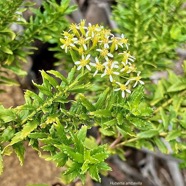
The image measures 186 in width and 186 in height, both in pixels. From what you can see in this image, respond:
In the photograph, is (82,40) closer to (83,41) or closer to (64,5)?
(83,41)

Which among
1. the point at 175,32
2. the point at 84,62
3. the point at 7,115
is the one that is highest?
the point at 84,62

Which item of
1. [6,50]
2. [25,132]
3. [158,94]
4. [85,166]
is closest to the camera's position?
[85,166]

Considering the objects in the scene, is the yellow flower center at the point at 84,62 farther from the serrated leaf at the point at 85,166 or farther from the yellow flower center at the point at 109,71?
the serrated leaf at the point at 85,166

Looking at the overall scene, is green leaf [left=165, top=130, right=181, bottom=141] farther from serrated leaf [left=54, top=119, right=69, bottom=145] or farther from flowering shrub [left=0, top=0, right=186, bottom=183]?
serrated leaf [left=54, top=119, right=69, bottom=145]

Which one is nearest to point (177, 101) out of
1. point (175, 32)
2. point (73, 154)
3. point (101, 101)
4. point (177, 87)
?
point (177, 87)

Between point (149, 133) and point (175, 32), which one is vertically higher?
point (175, 32)

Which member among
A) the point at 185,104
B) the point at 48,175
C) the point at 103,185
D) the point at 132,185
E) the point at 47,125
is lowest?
the point at 132,185

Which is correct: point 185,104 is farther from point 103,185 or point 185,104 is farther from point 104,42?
point 103,185

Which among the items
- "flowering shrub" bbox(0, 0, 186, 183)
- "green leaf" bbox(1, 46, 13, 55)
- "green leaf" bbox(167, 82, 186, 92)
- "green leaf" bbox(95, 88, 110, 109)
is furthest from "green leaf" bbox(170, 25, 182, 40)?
"green leaf" bbox(1, 46, 13, 55)

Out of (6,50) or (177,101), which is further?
(177,101)

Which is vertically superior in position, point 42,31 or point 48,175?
point 42,31

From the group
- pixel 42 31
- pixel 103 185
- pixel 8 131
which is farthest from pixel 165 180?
pixel 8 131
